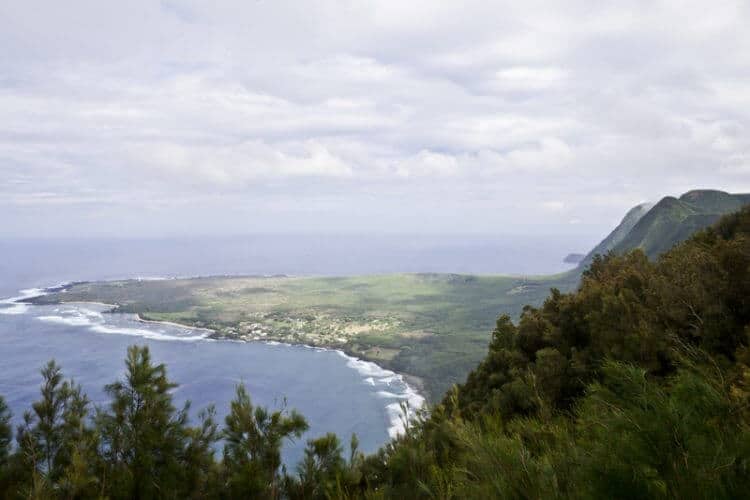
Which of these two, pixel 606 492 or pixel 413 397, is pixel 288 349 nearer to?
pixel 413 397

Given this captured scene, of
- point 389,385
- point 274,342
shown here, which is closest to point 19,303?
point 274,342

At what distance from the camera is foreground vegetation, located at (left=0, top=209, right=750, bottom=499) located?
120 inches

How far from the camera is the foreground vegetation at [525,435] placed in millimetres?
3037

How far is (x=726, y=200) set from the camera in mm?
100000

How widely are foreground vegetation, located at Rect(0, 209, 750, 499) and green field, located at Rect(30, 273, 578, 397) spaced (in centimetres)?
5068

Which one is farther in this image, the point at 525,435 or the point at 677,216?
the point at 677,216

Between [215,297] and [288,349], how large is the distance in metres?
57.8

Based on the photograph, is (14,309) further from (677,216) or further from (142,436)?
(677,216)

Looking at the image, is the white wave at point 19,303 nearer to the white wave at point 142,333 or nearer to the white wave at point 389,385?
the white wave at point 142,333

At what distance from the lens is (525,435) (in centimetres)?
611

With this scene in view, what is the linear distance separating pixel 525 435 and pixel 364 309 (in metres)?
116

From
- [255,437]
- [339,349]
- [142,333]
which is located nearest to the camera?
[255,437]

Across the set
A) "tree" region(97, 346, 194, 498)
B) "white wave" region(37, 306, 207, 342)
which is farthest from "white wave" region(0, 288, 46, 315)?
"tree" region(97, 346, 194, 498)

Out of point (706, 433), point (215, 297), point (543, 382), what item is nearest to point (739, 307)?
point (543, 382)
